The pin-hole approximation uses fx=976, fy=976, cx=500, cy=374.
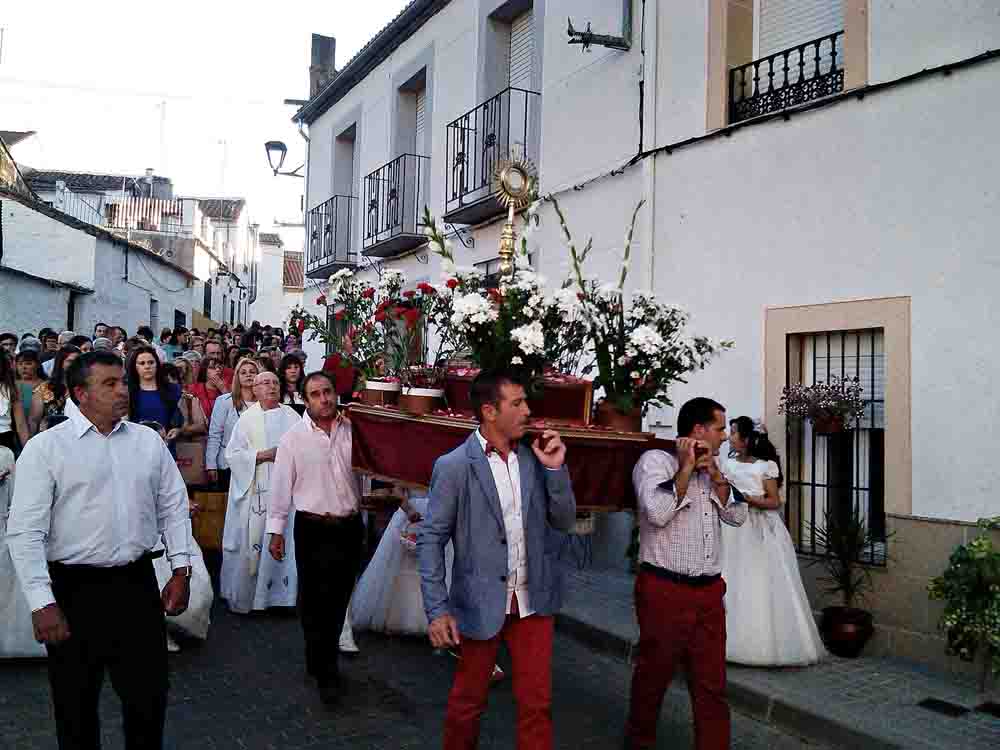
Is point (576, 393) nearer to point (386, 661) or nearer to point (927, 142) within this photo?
point (386, 661)

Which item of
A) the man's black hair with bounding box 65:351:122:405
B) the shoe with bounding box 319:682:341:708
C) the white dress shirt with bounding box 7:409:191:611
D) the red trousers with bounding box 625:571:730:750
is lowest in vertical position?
the shoe with bounding box 319:682:341:708

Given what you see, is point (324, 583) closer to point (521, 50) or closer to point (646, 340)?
point (646, 340)

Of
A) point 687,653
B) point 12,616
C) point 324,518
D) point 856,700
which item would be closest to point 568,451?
point 687,653

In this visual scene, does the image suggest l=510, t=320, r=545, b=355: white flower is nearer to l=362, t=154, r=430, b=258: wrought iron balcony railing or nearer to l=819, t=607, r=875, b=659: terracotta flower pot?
l=819, t=607, r=875, b=659: terracotta flower pot

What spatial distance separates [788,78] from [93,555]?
6399 mm

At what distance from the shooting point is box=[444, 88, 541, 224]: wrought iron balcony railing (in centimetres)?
1085

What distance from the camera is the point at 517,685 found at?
3.85 m

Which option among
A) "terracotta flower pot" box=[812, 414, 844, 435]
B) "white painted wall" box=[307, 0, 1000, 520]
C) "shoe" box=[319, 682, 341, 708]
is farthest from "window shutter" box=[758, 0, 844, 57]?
"shoe" box=[319, 682, 341, 708]

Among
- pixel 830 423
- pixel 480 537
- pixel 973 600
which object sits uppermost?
pixel 830 423

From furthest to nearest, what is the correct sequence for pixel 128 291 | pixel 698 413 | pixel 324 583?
pixel 128 291 → pixel 324 583 → pixel 698 413

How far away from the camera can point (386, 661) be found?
6164mm

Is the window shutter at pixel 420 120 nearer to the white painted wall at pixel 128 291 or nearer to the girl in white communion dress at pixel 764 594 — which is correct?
the girl in white communion dress at pixel 764 594

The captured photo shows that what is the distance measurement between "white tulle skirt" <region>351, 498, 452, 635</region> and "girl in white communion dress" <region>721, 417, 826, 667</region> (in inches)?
75.9

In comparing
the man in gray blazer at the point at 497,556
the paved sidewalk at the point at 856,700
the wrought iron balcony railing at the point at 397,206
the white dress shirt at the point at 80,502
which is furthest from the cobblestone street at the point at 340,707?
the wrought iron balcony railing at the point at 397,206
